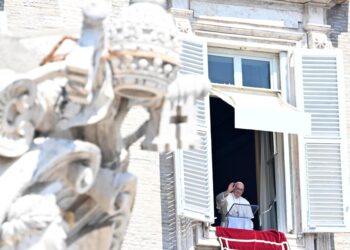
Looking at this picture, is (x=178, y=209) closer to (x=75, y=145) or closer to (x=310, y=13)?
(x=310, y=13)

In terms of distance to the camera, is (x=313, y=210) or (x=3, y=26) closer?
(x=3, y=26)

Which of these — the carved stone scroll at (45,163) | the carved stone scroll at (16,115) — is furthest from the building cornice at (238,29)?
the carved stone scroll at (16,115)

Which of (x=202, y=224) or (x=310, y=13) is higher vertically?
(x=310, y=13)

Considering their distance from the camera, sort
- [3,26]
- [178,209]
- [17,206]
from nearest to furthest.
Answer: [17,206]
[3,26]
[178,209]

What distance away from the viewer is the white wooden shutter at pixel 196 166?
31594 millimetres

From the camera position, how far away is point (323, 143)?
33.2 metres

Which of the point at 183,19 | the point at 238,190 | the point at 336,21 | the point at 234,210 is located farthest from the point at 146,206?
the point at 336,21

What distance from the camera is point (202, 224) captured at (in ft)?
105

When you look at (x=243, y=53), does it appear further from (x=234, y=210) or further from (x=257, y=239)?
(x=257, y=239)

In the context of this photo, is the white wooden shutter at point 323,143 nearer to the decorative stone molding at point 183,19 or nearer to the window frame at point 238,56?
the window frame at point 238,56

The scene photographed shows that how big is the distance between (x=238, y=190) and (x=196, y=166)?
65 centimetres

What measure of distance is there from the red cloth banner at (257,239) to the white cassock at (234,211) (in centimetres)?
15

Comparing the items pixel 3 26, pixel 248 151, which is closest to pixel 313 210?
pixel 248 151

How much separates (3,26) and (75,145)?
171 cm
